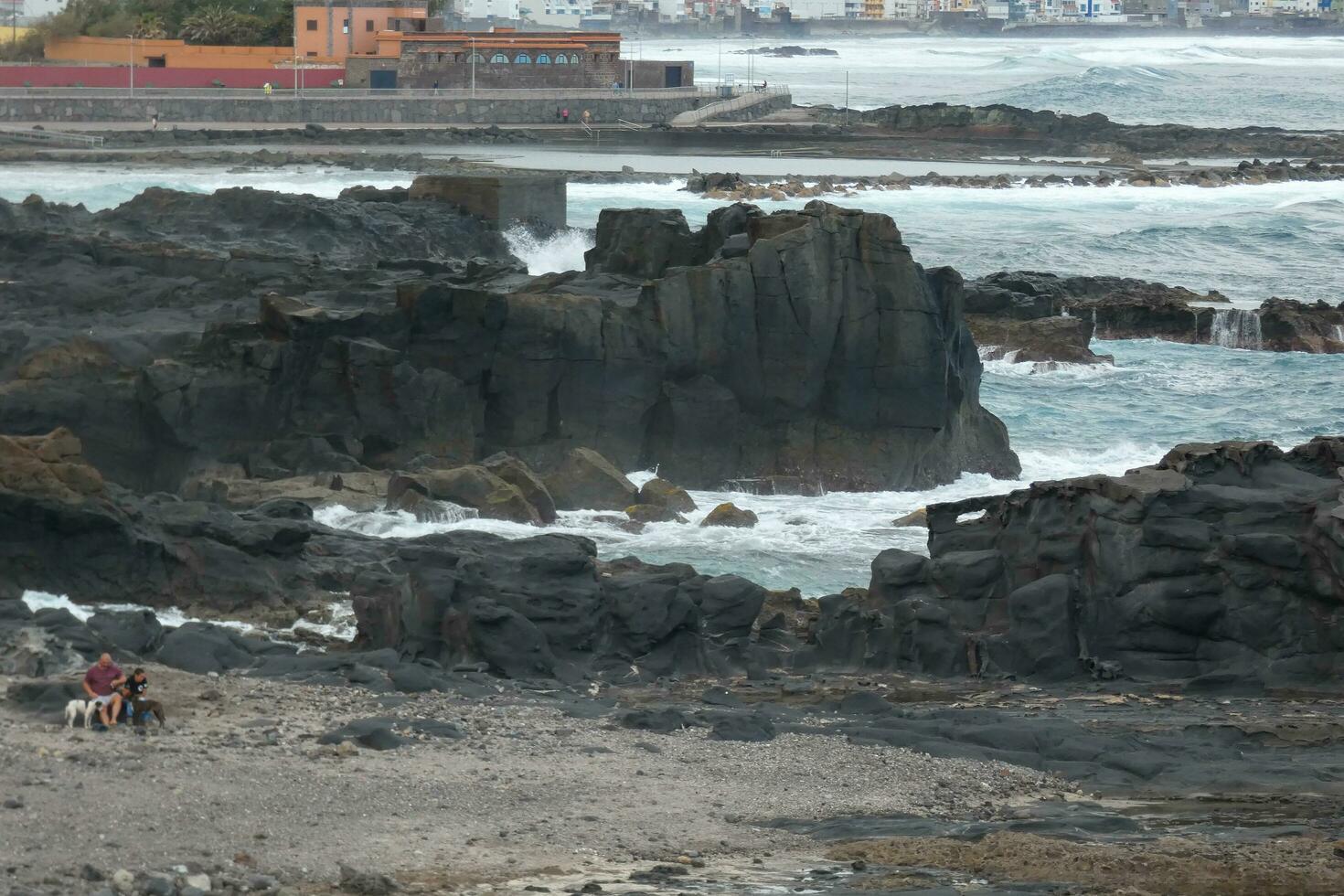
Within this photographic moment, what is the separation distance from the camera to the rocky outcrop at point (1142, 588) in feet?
50.8

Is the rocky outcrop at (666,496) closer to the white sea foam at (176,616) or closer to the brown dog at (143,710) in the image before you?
the white sea foam at (176,616)

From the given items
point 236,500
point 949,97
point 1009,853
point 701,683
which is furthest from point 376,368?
point 949,97

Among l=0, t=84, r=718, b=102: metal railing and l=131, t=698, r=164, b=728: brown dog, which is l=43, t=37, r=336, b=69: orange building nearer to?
l=0, t=84, r=718, b=102: metal railing

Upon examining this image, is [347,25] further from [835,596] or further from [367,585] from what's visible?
[835,596]

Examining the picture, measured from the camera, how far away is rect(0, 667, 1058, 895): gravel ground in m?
10.2

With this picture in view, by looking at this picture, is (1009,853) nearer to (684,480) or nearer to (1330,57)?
(684,480)

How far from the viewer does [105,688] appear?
12.6m

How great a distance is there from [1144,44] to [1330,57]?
20.9 m

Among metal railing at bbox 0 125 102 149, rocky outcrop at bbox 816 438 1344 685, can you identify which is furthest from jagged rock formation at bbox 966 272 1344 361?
metal railing at bbox 0 125 102 149

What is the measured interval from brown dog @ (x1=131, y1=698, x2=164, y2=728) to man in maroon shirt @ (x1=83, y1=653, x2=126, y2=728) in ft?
0.36

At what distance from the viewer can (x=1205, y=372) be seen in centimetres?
3312

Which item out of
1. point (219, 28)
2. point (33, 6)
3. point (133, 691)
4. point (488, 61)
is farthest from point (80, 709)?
point (33, 6)

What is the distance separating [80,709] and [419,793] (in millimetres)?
2404

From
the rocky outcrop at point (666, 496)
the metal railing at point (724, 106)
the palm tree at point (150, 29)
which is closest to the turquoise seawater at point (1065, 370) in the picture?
the rocky outcrop at point (666, 496)
